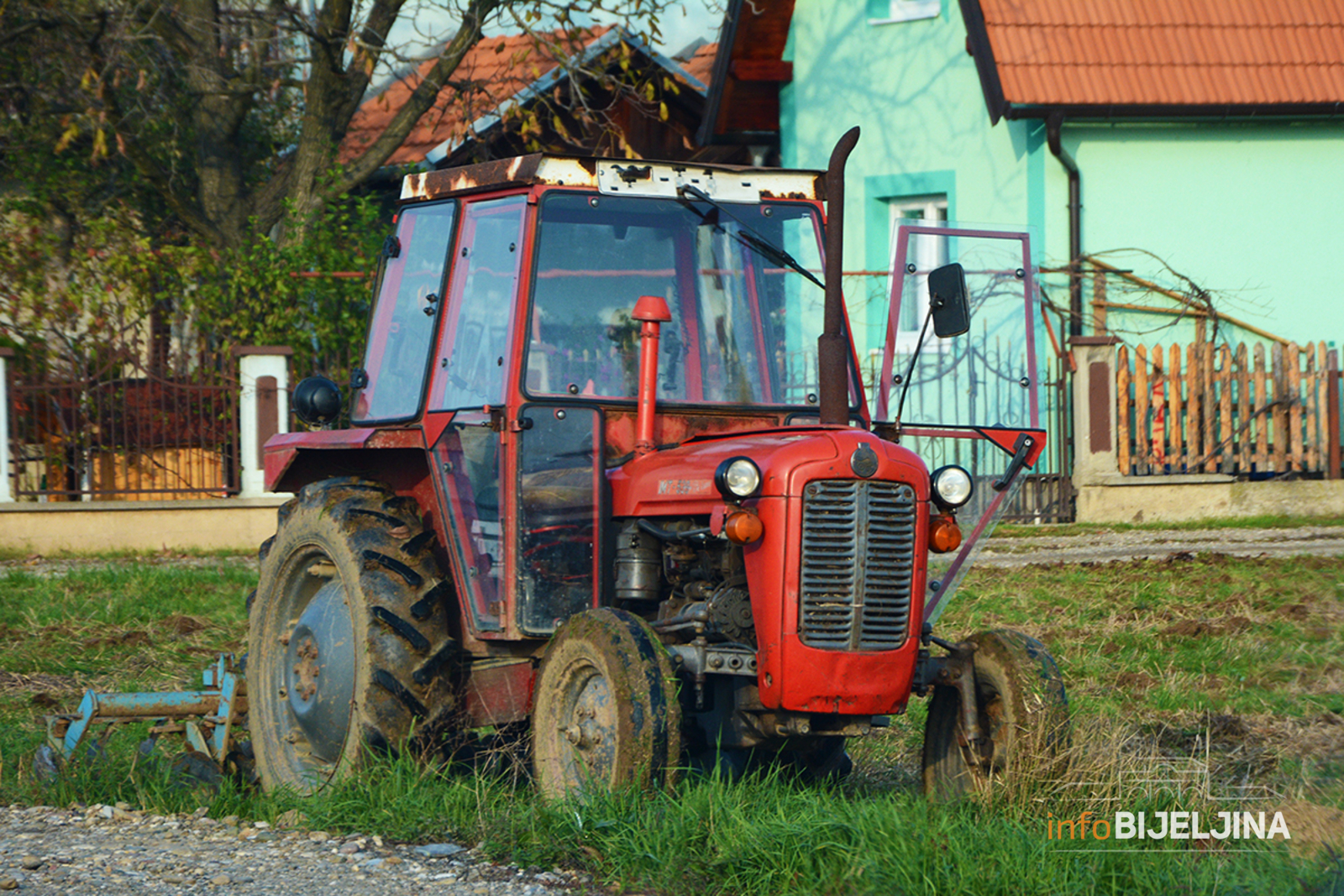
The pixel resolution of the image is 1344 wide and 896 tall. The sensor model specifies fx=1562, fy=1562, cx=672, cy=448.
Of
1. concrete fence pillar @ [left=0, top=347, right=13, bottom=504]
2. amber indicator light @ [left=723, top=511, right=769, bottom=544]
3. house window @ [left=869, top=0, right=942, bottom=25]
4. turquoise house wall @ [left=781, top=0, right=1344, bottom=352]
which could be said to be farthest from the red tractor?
house window @ [left=869, top=0, right=942, bottom=25]

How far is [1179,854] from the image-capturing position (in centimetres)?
380

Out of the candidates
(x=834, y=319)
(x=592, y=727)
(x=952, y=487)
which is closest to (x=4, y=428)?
(x=592, y=727)

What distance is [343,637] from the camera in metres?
5.09

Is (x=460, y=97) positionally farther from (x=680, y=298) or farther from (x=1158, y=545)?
(x=680, y=298)

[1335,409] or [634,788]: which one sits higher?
[1335,409]

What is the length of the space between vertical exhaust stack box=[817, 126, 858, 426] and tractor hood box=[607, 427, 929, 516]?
→ 0.11 meters

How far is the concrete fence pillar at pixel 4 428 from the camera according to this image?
1380 centimetres

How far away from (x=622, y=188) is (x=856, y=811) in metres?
2.07

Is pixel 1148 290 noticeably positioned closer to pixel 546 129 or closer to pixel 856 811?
pixel 546 129

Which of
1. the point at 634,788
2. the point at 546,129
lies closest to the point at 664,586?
the point at 634,788

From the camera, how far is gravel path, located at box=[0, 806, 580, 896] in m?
3.72

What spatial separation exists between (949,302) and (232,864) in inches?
96.6

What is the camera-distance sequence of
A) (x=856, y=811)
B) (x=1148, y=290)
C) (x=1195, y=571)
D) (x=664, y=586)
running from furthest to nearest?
(x=1148, y=290)
(x=1195, y=571)
(x=664, y=586)
(x=856, y=811)

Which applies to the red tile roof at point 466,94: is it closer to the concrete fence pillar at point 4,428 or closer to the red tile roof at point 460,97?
the red tile roof at point 460,97
